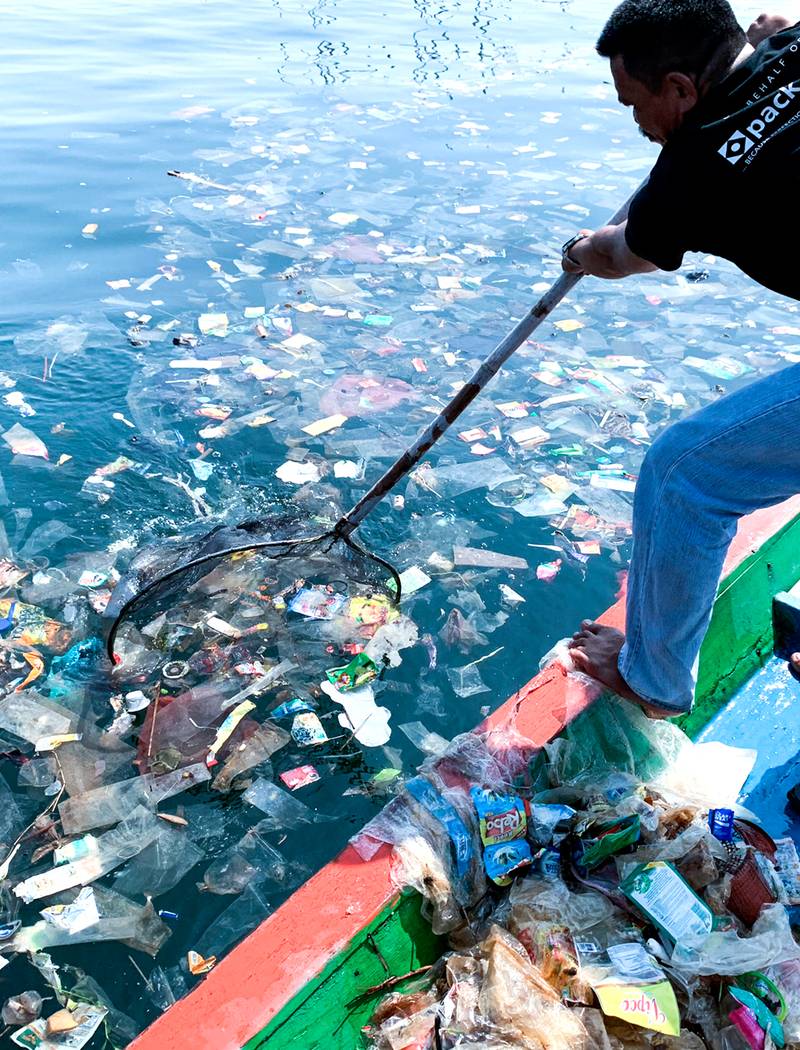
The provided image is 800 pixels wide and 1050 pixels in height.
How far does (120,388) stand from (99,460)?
27.6 inches

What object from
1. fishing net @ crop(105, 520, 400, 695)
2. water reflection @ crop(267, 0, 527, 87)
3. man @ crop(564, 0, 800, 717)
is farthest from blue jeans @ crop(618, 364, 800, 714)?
water reflection @ crop(267, 0, 527, 87)

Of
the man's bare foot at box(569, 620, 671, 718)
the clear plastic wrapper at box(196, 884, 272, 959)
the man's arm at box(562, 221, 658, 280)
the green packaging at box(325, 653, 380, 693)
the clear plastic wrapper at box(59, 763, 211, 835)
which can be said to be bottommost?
the clear plastic wrapper at box(196, 884, 272, 959)

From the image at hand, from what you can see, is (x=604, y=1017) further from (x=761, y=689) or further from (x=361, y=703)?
(x=761, y=689)

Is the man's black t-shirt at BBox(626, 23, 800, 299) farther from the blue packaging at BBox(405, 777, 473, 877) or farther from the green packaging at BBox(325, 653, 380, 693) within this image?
the green packaging at BBox(325, 653, 380, 693)

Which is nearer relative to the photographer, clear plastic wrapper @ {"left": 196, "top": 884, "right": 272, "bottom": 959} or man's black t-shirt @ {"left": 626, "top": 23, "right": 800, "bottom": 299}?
man's black t-shirt @ {"left": 626, "top": 23, "right": 800, "bottom": 299}

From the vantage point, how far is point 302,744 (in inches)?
Answer: 110

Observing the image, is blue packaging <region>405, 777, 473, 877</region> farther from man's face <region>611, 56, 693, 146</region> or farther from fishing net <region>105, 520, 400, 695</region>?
man's face <region>611, 56, 693, 146</region>

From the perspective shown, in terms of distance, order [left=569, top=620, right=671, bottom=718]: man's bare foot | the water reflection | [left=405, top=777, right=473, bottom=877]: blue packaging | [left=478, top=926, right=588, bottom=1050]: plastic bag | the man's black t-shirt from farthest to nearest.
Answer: the water reflection → [left=569, top=620, right=671, bottom=718]: man's bare foot → [left=405, top=777, right=473, bottom=877]: blue packaging → [left=478, top=926, right=588, bottom=1050]: plastic bag → the man's black t-shirt

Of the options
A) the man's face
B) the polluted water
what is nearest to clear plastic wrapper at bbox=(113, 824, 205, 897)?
the polluted water

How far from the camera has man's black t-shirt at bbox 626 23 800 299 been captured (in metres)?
1.63

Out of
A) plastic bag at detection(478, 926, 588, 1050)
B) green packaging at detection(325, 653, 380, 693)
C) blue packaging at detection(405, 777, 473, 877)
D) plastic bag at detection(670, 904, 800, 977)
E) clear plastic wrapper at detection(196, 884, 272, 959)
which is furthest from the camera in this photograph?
green packaging at detection(325, 653, 380, 693)

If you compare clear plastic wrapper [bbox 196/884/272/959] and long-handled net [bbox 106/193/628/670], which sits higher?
long-handled net [bbox 106/193/628/670]

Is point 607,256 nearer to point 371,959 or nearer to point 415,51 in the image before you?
point 371,959

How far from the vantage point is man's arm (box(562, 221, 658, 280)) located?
201 centimetres
